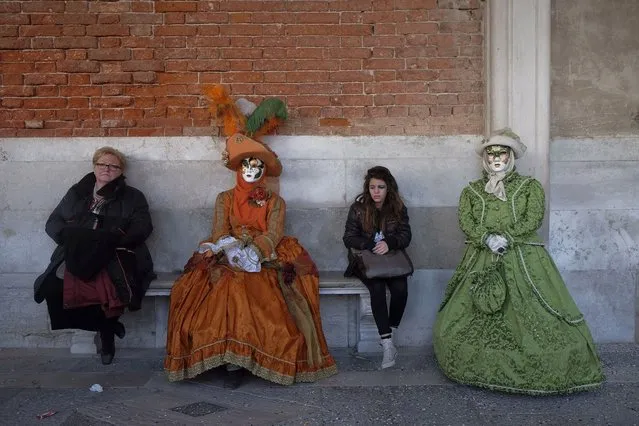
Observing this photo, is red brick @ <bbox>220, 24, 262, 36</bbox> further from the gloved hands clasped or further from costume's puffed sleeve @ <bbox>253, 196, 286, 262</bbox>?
the gloved hands clasped

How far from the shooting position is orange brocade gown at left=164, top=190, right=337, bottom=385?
5.68m

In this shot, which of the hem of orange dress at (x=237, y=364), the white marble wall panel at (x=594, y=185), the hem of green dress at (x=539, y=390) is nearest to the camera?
the hem of green dress at (x=539, y=390)

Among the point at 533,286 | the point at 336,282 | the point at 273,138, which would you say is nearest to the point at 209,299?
the point at 336,282

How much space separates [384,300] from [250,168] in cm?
138

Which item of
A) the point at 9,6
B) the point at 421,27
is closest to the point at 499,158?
the point at 421,27

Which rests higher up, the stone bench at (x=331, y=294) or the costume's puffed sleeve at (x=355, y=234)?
the costume's puffed sleeve at (x=355, y=234)

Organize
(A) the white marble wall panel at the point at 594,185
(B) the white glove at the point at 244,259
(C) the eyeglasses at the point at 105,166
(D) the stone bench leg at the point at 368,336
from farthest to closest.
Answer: (A) the white marble wall panel at the point at 594,185 → (D) the stone bench leg at the point at 368,336 → (C) the eyeglasses at the point at 105,166 → (B) the white glove at the point at 244,259

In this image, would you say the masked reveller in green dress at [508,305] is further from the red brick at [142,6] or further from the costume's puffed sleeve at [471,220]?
the red brick at [142,6]

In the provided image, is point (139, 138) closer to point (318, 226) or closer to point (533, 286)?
point (318, 226)

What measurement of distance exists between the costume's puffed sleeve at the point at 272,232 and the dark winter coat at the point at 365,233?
493mm

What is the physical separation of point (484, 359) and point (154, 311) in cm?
272

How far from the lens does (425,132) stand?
22.4 ft

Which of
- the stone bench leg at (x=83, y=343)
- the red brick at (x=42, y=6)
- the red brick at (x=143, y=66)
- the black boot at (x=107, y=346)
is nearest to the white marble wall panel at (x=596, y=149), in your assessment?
the red brick at (x=143, y=66)

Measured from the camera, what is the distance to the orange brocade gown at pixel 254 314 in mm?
5676
